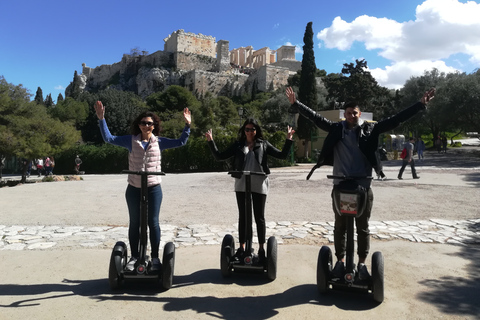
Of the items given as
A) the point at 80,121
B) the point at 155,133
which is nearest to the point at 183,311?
the point at 155,133

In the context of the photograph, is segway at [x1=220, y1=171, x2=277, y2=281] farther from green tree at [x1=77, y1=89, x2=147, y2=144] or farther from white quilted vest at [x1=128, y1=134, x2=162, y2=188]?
green tree at [x1=77, y1=89, x2=147, y2=144]

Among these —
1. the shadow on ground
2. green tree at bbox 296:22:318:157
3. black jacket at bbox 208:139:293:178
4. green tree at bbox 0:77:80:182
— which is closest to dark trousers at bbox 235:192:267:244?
black jacket at bbox 208:139:293:178

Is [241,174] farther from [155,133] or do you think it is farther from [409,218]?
[409,218]

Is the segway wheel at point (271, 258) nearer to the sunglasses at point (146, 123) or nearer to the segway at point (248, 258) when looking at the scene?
the segway at point (248, 258)

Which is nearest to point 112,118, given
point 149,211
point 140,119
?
point 140,119

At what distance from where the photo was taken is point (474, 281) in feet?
12.3

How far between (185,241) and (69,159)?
31.8 meters

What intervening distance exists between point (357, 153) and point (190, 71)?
232 ft

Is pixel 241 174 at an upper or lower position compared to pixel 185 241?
upper

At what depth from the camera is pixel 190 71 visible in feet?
233

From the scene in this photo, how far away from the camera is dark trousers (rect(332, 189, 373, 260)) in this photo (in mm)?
3275

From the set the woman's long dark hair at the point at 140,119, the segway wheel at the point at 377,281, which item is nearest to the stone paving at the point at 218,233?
the woman's long dark hair at the point at 140,119

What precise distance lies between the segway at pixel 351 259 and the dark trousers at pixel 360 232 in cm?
14

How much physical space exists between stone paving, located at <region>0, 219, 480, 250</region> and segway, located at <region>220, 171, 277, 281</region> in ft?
5.27
